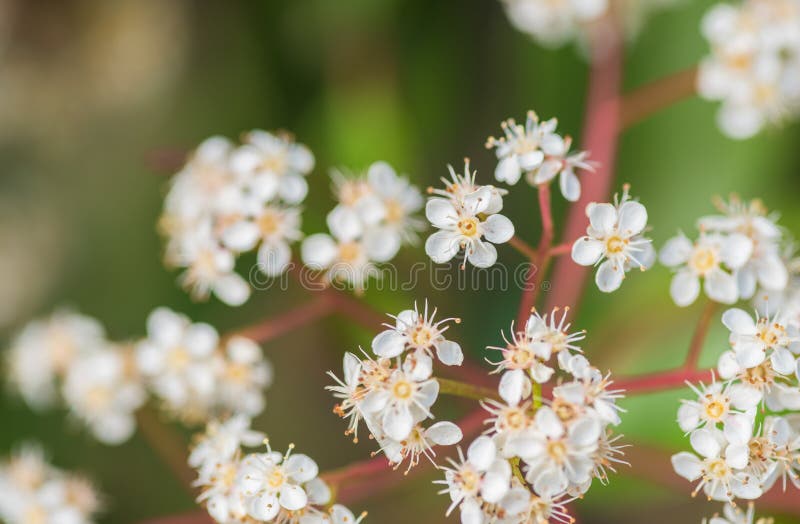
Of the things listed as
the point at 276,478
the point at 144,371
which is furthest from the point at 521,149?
the point at 144,371

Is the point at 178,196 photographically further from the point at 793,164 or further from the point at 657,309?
the point at 793,164

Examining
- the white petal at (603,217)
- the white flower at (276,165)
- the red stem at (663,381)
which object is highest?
the white flower at (276,165)

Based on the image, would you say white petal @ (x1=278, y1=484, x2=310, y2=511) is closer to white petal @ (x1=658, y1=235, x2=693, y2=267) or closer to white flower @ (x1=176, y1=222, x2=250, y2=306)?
white flower @ (x1=176, y1=222, x2=250, y2=306)

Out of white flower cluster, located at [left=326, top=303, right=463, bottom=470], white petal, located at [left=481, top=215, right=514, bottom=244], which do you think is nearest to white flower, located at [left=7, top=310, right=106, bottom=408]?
white flower cluster, located at [left=326, top=303, right=463, bottom=470]

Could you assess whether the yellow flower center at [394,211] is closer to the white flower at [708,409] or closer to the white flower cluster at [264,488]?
the white flower cluster at [264,488]

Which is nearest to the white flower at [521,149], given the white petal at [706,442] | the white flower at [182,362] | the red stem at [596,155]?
the red stem at [596,155]

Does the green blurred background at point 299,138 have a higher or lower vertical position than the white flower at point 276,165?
higher
